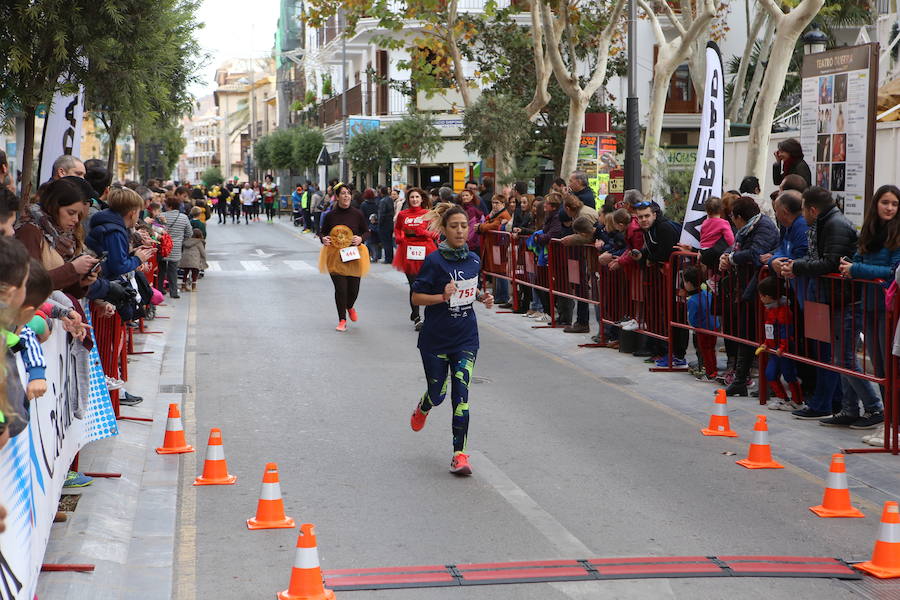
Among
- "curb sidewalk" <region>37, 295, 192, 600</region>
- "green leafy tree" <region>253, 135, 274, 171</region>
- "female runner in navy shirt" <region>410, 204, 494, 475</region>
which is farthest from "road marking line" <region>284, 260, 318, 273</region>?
"green leafy tree" <region>253, 135, 274, 171</region>

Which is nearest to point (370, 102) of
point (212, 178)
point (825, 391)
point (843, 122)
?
point (843, 122)

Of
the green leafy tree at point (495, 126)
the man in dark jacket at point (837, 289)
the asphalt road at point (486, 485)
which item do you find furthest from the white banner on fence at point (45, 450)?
the green leafy tree at point (495, 126)

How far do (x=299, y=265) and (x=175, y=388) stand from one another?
1706cm

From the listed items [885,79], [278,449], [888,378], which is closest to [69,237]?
[278,449]

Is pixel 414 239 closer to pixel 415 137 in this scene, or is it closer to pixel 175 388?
pixel 175 388

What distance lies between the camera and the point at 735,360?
1147 cm

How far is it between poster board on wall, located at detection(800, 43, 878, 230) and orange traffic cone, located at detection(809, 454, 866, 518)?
4936 mm

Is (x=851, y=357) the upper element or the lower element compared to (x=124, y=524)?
upper

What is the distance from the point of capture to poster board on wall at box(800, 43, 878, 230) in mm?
11141

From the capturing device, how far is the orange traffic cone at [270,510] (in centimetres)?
646

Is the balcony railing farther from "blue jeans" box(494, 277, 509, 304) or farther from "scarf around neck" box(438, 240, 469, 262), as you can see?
"scarf around neck" box(438, 240, 469, 262)

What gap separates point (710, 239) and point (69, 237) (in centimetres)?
628

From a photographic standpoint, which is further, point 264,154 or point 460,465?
point 264,154

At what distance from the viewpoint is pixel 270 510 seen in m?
6.50
